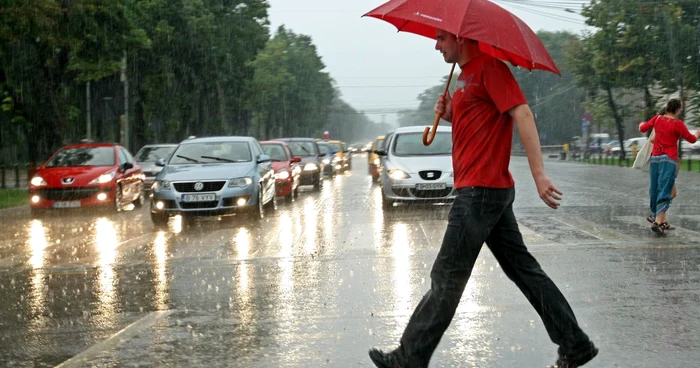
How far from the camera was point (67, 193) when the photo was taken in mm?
A: 19781

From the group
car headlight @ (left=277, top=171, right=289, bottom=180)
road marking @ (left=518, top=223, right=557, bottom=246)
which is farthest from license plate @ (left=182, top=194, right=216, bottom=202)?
car headlight @ (left=277, top=171, right=289, bottom=180)

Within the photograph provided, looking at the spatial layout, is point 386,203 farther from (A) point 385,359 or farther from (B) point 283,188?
(A) point 385,359

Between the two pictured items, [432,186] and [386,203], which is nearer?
[432,186]

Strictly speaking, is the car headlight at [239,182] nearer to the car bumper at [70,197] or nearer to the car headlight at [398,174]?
the car headlight at [398,174]

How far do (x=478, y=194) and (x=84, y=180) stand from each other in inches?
642

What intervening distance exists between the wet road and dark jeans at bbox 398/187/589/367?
1.97ft

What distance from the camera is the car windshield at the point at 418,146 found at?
760 inches

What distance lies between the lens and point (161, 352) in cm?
596

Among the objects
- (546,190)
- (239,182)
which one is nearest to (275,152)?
(239,182)

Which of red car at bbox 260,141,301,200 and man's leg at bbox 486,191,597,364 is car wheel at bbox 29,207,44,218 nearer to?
red car at bbox 260,141,301,200

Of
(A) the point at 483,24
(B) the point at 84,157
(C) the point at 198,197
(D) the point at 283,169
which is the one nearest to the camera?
(A) the point at 483,24

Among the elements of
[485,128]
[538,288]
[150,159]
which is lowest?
[150,159]

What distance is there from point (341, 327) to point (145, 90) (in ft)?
130

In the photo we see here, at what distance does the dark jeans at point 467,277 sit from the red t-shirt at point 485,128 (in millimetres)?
78
